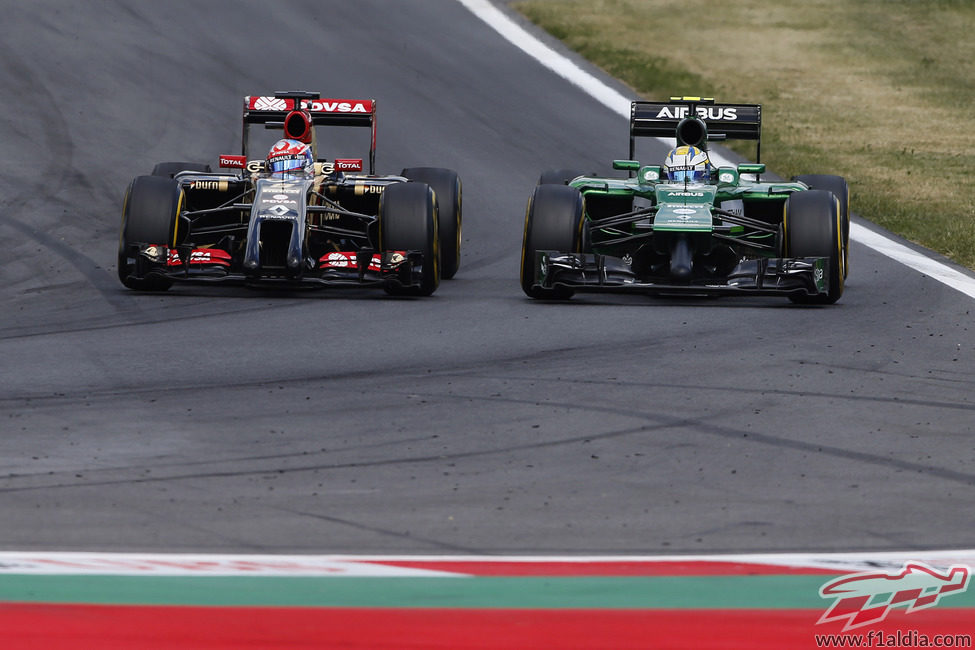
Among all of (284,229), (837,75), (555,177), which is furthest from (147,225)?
(837,75)

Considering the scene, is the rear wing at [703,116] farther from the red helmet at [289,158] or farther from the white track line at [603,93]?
the red helmet at [289,158]

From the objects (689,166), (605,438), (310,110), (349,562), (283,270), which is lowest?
(349,562)

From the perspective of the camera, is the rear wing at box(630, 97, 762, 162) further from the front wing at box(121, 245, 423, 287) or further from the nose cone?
the front wing at box(121, 245, 423, 287)

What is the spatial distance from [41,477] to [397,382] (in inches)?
117

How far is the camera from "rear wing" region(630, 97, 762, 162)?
1620cm

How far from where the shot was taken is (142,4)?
32219 mm

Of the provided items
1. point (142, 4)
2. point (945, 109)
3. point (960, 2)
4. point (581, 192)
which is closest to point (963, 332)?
point (581, 192)

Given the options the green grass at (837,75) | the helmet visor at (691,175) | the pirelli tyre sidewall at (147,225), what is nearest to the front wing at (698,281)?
the helmet visor at (691,175)

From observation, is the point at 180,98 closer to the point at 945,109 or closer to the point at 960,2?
the point at 945,109

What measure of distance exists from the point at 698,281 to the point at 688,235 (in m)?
0.41

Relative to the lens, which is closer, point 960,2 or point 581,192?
point 581,192

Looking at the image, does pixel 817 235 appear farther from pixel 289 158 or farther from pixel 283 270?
pixel 289 158

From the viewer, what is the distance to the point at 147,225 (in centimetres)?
1435

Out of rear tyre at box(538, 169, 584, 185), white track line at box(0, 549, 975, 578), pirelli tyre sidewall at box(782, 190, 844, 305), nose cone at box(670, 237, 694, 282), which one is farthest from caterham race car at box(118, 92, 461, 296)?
white track line at box(0, 549, 975, 578)
